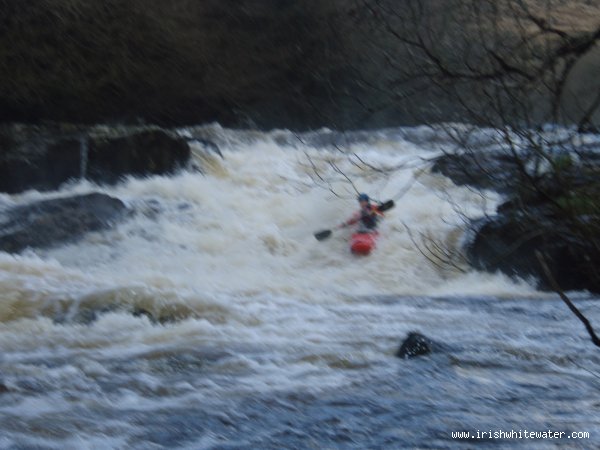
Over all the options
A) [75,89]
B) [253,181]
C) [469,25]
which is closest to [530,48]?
[469,25]

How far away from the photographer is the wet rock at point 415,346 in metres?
5.64

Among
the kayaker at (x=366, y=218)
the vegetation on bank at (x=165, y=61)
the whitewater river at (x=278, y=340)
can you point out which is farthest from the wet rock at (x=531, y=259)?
the vegetation on bank at (x=165, y=61)

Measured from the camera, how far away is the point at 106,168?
11969mm

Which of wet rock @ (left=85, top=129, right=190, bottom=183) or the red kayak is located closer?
the red kayak

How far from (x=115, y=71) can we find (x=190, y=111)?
5.33ft

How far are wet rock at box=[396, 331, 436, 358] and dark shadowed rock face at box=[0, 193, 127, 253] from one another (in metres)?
4.30

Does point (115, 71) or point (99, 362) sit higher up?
point (115, 71)

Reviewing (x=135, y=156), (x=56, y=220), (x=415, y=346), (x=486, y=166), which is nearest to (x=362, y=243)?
(x=56, y=220)

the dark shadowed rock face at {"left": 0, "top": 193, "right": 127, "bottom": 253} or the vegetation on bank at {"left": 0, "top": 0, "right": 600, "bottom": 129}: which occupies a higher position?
the vegetation on bank at {"left": 0, "top": 0, "right": 600, "bottom": 129}

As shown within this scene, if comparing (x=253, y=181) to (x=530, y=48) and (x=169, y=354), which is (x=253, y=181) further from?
(x=530, y=48)

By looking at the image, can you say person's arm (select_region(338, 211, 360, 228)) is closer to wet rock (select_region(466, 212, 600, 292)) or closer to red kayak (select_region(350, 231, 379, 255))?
red kayak (select_region(350, 231, 379, 255))

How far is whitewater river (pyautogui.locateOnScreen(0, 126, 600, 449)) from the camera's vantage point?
14.3ft

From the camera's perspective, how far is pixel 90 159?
12.1 m

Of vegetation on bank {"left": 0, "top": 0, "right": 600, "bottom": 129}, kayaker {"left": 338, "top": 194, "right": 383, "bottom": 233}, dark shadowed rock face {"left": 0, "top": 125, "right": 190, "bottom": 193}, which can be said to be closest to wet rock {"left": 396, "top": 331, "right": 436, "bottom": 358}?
kayaker {"left": 338, "top": 194, "right": 383, "bottom": 233}
